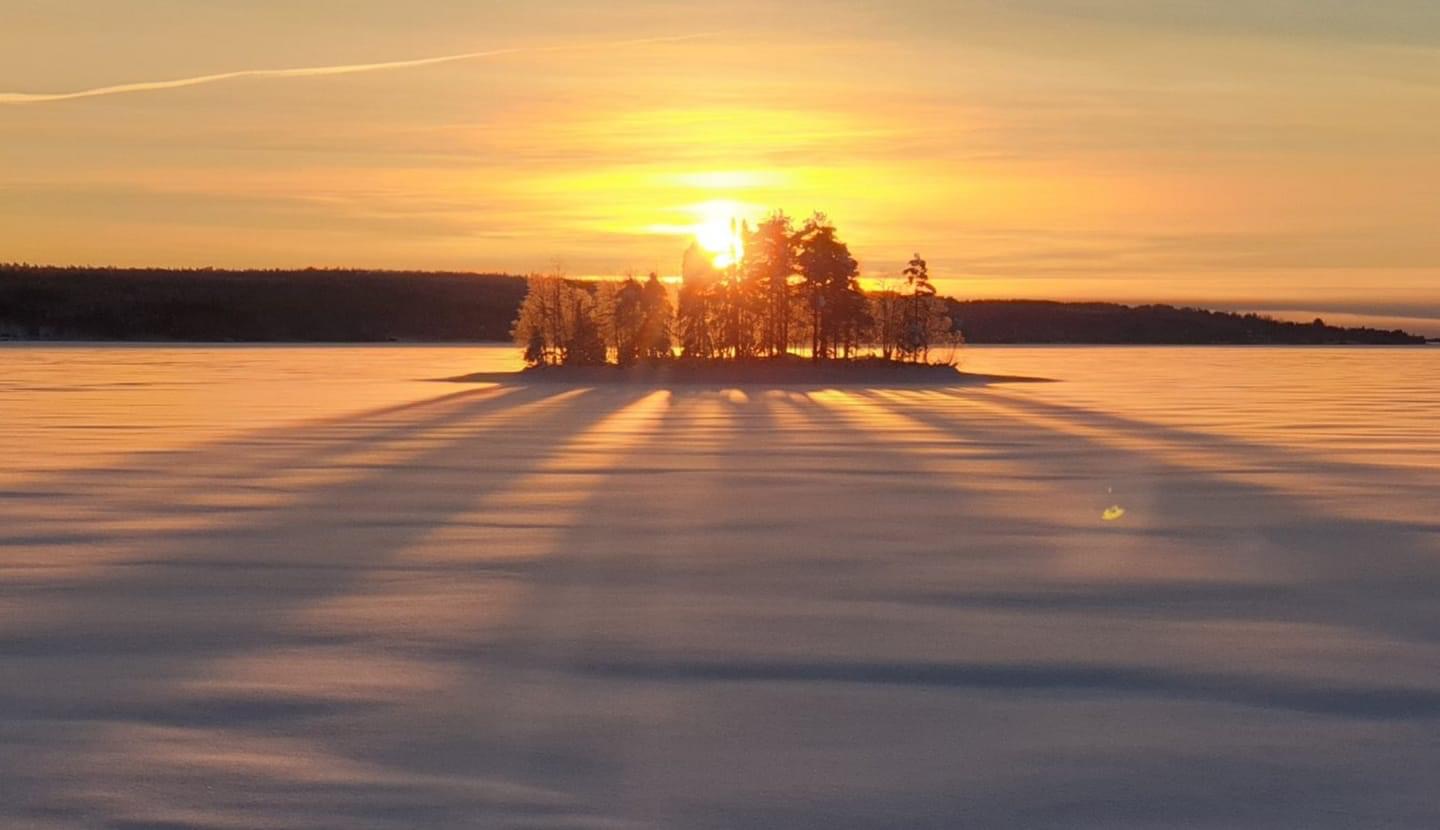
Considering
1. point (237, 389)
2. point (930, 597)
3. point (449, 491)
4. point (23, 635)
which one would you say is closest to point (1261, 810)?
point (930, 597)

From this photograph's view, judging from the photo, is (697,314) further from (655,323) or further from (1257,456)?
(1257,456)

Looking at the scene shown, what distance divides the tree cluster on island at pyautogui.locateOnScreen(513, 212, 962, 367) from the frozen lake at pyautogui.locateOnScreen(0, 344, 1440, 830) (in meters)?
61.7

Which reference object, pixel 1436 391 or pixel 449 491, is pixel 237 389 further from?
pixel 1436 391

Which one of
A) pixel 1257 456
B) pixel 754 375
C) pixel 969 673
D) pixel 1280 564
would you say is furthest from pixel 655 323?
pixel 969 673

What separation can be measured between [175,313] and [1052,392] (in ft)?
548

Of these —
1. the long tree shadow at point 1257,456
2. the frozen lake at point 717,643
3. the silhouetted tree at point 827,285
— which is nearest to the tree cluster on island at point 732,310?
the silhouetted tree at point 827,285

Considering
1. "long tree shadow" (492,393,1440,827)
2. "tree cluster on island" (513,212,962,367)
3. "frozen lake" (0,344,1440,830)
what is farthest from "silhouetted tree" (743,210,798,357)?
"long tree shadow" (492,393,1440,827)

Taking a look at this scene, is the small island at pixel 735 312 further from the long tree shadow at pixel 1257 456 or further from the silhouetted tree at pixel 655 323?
the long tree shadow at pixel 1257 456

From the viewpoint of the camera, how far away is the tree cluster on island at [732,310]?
279 ft

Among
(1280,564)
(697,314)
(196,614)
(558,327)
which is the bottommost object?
(196,614)

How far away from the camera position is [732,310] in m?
87.5

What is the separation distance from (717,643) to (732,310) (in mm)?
77604

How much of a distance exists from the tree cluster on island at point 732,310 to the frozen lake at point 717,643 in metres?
61.7

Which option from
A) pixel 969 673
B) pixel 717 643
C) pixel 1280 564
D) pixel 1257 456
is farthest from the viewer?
pixel 1257 456
